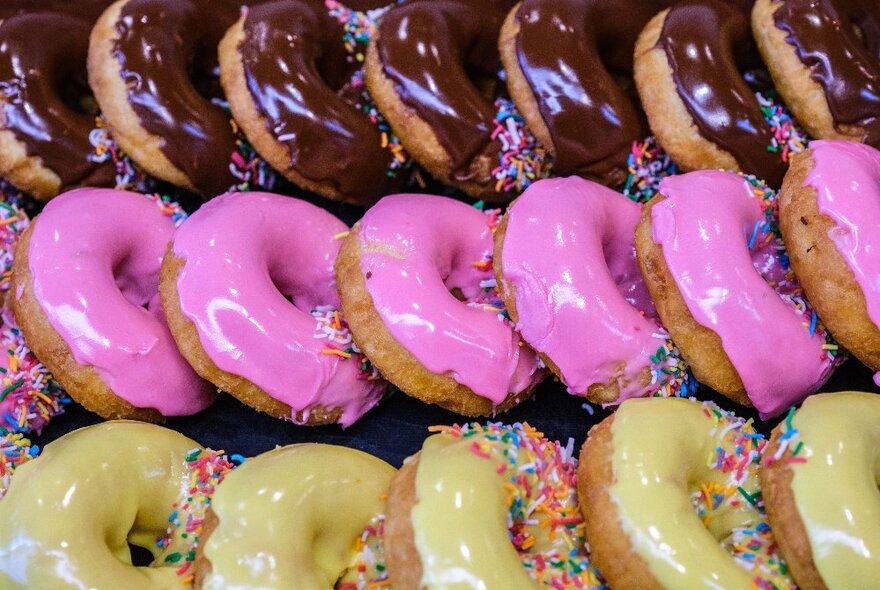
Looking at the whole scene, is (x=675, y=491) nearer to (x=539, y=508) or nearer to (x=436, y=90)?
(x=539, y=508)

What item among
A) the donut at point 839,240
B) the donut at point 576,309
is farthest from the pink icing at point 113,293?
the donut at point 839,240

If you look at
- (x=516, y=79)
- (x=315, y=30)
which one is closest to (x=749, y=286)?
(x=516, y=79)

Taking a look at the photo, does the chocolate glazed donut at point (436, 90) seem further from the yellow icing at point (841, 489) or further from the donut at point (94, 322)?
the yellow icing at point (841, 489)

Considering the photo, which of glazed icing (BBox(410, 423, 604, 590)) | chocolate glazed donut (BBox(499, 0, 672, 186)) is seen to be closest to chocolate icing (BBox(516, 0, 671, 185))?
chocolate glazed donut (BBox(499, 0, 672, 186))

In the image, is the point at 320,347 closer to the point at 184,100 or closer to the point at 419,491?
the point at 419,491

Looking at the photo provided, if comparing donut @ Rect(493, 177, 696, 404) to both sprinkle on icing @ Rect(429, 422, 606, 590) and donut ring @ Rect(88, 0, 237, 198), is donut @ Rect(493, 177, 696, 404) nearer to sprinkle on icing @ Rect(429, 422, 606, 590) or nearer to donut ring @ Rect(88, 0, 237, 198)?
sprinkle on icing @ Rect(429, 422, 606, 590)

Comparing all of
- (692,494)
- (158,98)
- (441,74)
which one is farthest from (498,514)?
(158,98)
